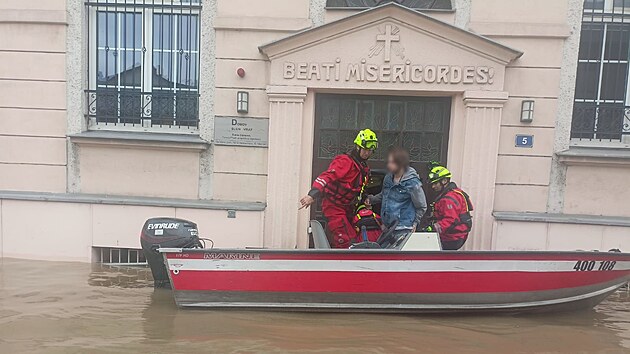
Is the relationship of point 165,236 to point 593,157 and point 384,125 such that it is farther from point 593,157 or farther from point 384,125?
point 593,157

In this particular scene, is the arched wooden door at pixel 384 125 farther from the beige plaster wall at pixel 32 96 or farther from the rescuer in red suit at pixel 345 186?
the beige plaster wall at pixel 32 96

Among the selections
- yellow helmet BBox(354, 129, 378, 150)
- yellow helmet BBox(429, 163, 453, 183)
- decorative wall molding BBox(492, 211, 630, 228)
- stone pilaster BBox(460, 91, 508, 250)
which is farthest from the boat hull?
stone pilaster BBox(460, 91, 508, 250)

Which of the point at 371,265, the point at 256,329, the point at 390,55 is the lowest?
the point at 256,329

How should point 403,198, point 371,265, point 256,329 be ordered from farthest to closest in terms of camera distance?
point 403,198, point 371,265, point 256,329

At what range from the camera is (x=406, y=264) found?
402cm

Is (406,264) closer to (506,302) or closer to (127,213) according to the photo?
(506,302)

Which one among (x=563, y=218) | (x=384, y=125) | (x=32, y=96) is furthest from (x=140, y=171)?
(x=563, y=218)

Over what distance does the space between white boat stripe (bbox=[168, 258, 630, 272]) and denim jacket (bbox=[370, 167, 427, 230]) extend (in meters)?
0.55

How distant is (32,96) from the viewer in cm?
595

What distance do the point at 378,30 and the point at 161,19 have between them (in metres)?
2.88

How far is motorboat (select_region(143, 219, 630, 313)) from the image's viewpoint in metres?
4.02

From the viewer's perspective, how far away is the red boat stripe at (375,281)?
13.3 feet

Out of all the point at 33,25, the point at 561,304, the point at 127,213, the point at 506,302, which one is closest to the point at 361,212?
the point at 506,302

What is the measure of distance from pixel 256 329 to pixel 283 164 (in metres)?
2.36
